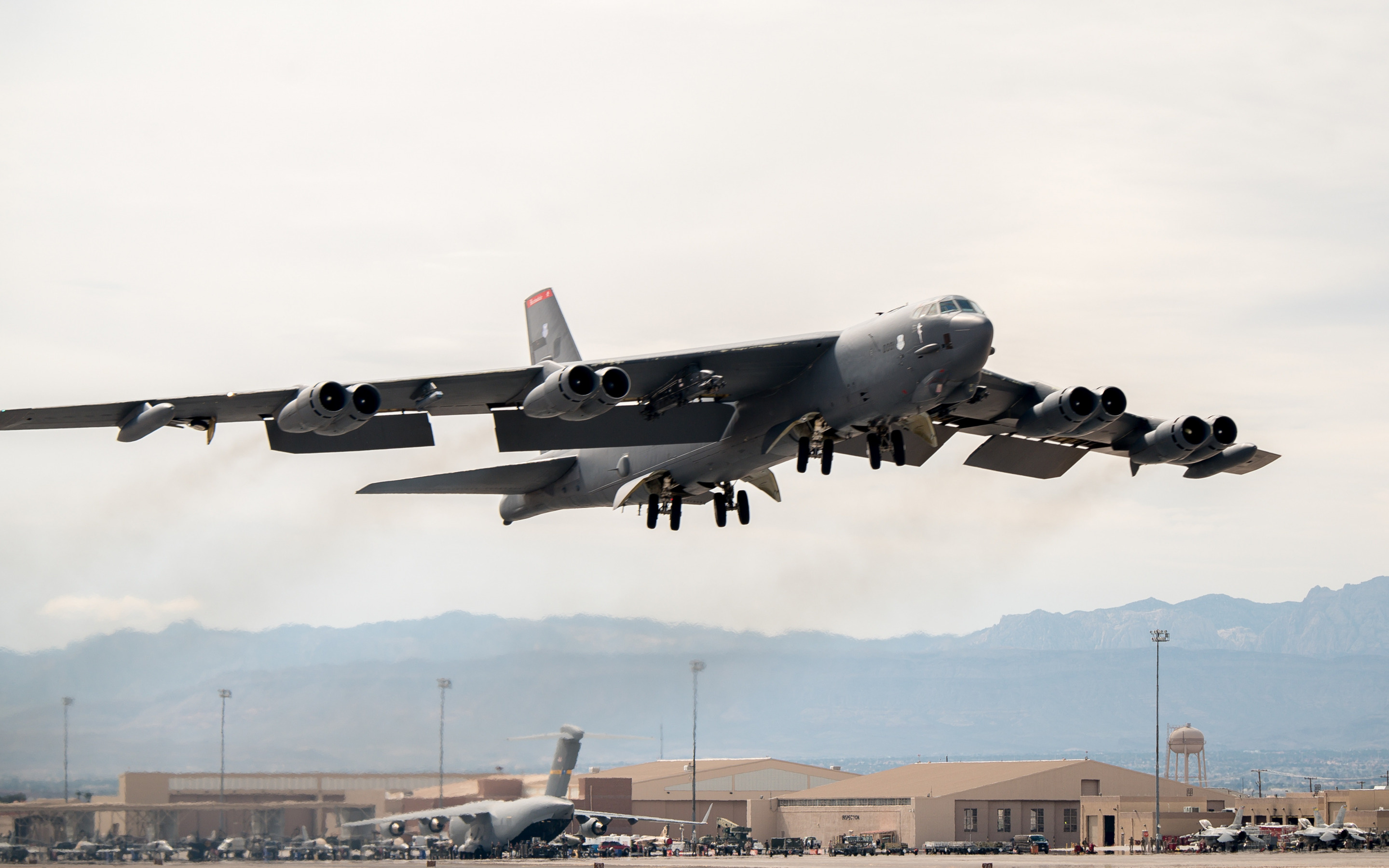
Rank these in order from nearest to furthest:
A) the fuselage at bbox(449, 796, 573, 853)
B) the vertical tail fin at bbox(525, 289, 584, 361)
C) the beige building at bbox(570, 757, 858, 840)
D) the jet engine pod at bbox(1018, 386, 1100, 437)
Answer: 1. the jet engine pod at bbox(1018, 386, 1100, 437)
2. the vertical tail fin at bbox(525, 289, 584, 361)
3. the fuselage at bbox(449, 796, 573, 853)
4. the beige building at bbox(570, 757, 858, 840)

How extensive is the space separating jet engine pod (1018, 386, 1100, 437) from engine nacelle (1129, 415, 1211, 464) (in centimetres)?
305

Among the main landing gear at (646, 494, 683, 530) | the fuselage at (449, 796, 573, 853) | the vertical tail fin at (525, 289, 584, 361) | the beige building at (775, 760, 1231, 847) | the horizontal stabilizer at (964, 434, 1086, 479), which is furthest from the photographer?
the beige building at (775, 760, 1231, 847)

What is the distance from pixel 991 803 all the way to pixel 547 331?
4640cm

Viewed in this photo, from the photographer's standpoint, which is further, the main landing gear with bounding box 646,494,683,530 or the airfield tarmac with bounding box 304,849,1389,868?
the airfield tarmac with bounding box 304,849,1389,868

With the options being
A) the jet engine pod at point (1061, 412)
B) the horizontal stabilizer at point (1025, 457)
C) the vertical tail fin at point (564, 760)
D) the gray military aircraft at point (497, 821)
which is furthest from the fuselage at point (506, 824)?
the jet engine pod at point (1061, 412)

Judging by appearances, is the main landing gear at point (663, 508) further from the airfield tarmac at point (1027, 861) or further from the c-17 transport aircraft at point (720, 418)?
the airfield tarmac at point (1027, 861)

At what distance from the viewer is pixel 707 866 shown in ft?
170

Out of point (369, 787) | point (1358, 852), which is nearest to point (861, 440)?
point (369, 787)

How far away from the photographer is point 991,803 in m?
76.1

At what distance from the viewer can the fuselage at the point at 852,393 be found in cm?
2855

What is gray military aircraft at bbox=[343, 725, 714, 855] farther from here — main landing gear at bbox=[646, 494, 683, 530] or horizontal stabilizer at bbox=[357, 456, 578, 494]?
main landing gear at bbox=[646, 494, 683, 530]

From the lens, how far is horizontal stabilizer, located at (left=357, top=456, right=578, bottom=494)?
37125mm

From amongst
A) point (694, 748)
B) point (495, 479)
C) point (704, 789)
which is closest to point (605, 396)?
point (495, 479)

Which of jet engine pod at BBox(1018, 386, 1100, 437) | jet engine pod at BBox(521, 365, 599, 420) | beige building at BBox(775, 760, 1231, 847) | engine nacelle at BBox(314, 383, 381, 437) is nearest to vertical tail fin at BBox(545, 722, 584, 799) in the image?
beige building at BBox(775, 760, 1231, 847)
